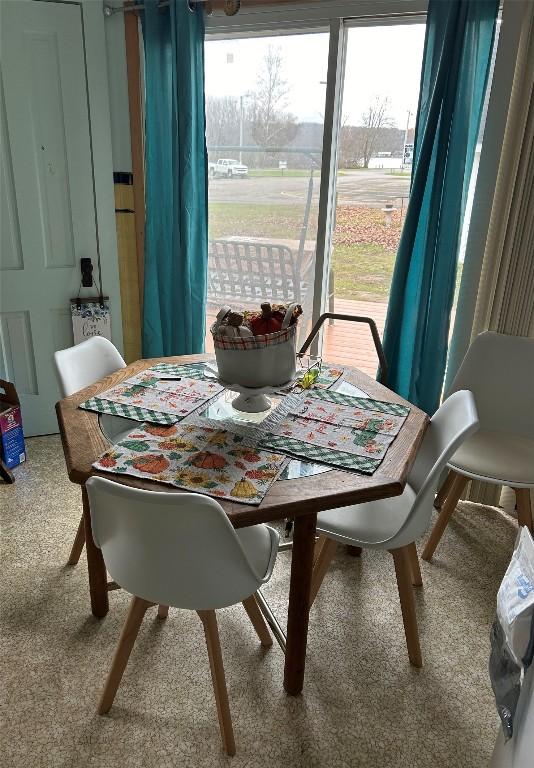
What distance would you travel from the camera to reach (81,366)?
2.04 meters

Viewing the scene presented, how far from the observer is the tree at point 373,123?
8.21 feet

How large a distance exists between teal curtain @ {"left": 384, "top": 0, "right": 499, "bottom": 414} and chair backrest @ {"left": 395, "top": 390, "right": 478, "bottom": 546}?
77cm

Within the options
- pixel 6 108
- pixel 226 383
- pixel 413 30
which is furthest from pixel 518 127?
pixel 6 108

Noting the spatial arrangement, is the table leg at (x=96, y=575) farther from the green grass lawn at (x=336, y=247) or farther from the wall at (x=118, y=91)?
the wall at (x=118, y=91)

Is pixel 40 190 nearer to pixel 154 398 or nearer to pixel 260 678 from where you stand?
pixel 154 398

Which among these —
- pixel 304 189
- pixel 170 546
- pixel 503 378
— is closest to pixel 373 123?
pixel 304 189

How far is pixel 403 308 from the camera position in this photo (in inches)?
98.0

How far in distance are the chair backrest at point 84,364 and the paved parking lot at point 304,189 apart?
122cm

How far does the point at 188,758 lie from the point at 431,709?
0.70 m

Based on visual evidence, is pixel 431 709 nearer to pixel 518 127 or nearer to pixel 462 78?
pixel 518 127

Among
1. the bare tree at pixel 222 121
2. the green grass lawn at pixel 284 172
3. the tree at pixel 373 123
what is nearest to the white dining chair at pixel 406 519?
the tree at pixel 373 123

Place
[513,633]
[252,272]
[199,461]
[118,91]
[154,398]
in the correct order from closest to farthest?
[513,633]
[199,461]
[154,398]
[118,91]
[252,272]

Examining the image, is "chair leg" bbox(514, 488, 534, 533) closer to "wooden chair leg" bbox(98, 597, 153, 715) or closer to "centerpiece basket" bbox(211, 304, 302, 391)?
"centerpiece basket" bbox(211, 304, 302, 391)

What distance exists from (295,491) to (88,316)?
78.5 inches
